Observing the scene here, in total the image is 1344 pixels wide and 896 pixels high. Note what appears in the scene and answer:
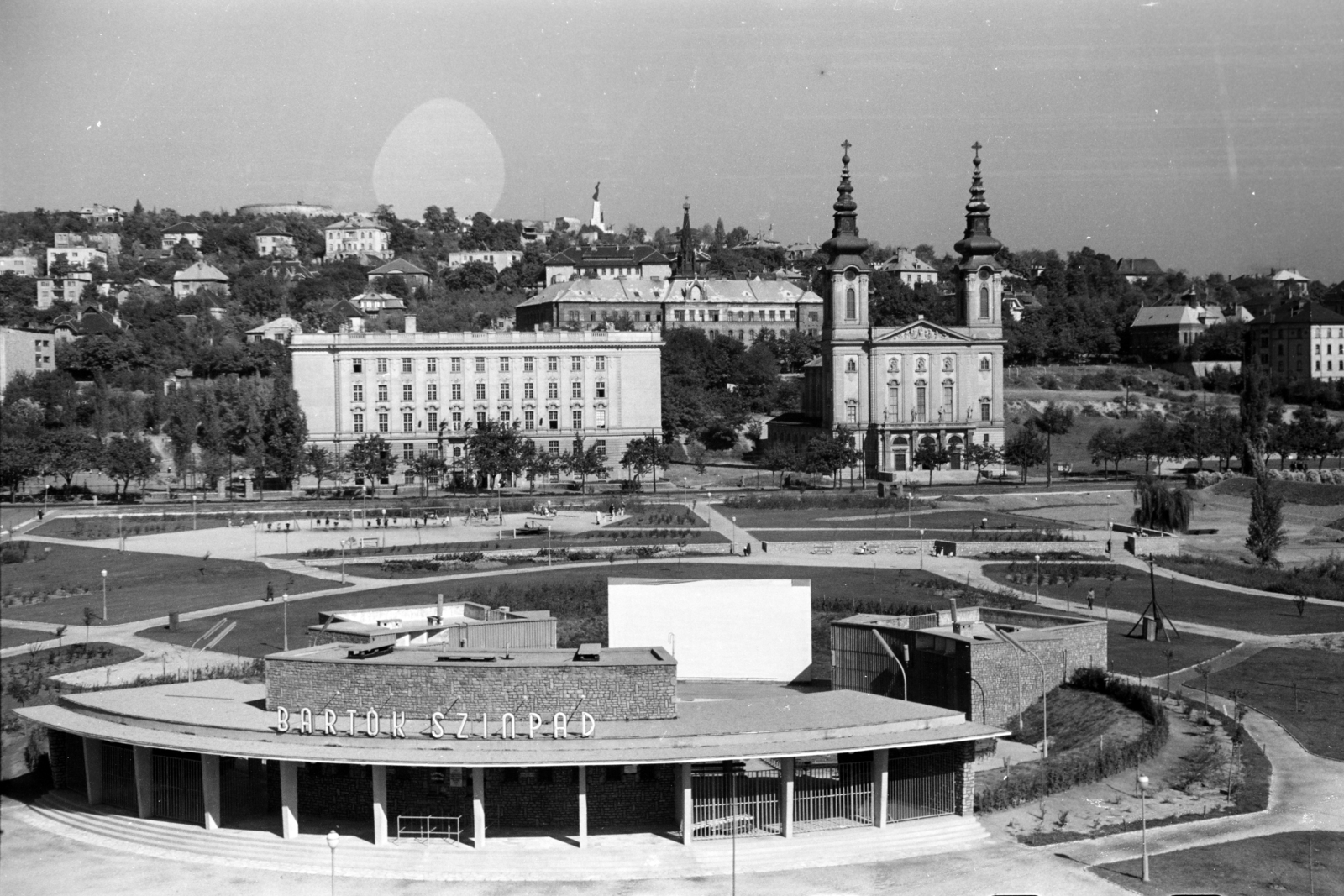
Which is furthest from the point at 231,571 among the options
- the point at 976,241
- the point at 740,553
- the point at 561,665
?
the point at 976,241

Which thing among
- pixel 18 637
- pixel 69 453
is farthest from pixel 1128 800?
pixel 69 453

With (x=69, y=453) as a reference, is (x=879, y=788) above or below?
below

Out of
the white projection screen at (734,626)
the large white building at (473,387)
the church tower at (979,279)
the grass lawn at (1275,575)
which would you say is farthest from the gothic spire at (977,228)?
the white projection screen at (734,626)

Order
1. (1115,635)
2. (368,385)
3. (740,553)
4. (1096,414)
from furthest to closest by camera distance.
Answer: (1096,414) < (368,385) < (740,553) < (1115,635)

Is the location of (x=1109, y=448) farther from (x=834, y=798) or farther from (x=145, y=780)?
(x=145, y=780)

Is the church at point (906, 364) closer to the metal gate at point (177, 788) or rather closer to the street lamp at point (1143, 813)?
the street lamp at point (1143, 813)

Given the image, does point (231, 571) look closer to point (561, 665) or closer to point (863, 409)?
point (561, 665)

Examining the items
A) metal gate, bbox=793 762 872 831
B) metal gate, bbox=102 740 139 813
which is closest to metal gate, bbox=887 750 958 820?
metal gate, bbox=793 762 872 831
